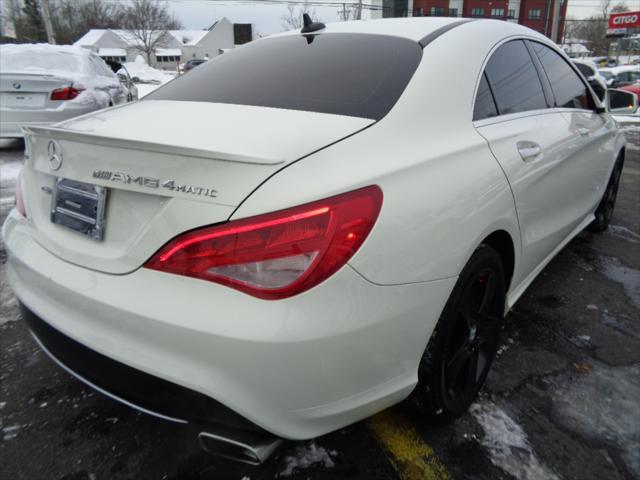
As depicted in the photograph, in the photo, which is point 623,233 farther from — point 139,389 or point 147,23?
point 147,23

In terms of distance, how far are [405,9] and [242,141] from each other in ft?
204

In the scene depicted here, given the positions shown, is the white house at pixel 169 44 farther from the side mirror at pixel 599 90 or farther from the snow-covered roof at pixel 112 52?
the side mirror at pixel 599 90

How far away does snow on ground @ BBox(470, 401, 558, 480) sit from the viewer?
68.3 inches

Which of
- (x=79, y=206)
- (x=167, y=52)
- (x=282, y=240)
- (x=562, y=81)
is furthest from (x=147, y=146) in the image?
(x=167, y=52)

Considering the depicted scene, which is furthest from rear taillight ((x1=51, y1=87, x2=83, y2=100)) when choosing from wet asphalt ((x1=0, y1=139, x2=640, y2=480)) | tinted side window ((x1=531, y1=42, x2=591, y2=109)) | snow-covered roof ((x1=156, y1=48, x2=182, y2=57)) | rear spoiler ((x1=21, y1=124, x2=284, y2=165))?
snow-covered roof ((x1=156, y1=48, x2=182, y2=57))

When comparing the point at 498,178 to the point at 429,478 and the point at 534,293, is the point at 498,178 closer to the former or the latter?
the point at 429,478

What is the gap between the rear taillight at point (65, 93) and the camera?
6.38 m

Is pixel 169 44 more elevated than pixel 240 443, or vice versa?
pixel 169 44

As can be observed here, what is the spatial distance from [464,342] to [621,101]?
320 cm

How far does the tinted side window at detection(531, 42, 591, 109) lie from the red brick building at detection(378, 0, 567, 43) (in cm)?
5714

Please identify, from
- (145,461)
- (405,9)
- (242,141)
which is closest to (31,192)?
(242,141)

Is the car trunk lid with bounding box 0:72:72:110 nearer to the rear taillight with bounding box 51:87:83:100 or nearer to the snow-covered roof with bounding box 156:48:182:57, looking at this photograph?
the rear taillight with bounding box 51:87:83:100

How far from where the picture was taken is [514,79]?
2.37m

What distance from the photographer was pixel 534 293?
319 cm
